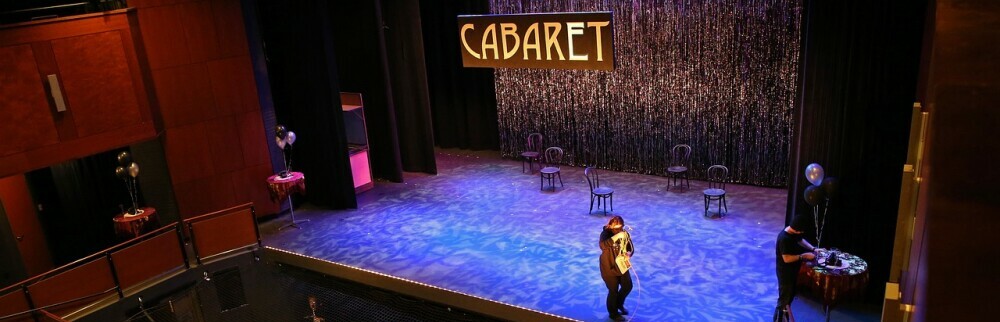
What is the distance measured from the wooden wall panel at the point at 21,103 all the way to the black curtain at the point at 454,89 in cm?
666

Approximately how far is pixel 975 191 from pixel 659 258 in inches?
268

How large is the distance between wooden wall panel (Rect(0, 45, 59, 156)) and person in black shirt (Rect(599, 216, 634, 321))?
642 cm

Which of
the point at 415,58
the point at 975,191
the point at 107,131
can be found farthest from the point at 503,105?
the point at 975,191

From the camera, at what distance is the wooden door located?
8.72 meters

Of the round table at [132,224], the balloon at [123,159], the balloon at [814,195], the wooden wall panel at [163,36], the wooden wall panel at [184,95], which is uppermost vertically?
the wooden wall panel at [163,36]

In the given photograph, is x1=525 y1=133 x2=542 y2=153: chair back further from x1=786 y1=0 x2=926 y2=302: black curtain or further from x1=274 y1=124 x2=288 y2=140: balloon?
x1=786 y1=0 x2=926 y2=302: black curtain

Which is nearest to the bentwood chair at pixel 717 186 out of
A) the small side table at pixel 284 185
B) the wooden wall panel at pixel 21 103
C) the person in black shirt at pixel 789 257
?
the person in black shirt at pixel 789 257

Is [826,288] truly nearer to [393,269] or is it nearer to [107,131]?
[393,269]

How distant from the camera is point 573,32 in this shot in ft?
23.4

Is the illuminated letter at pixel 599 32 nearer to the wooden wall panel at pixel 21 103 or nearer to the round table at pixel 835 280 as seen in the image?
the round table at pixel 835 280

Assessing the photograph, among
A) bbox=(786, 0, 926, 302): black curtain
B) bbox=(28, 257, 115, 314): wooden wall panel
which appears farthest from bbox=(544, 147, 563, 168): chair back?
bbox=(28, 257, 115, 314): wooden wall panel

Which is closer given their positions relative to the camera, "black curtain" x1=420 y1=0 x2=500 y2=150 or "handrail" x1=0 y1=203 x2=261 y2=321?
"handrail" x1=0 y1=203 x2=261 y2=321

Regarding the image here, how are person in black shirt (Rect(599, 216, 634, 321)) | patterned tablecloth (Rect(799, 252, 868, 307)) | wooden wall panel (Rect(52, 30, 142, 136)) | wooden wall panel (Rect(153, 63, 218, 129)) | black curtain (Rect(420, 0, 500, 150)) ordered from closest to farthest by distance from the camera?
patterned tablecloth (Rect(799, 252, 868, 307)) → person in black shirt (Rect(599, 216, 634, 321)) → wooden wall panel (Rect(52, 30, 142, 136)) → wooden wall panel (Rect(153, 63, 218, 129)) → black curtain (Rect(420, 0, 500, 150))

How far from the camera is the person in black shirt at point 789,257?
6084 mm
